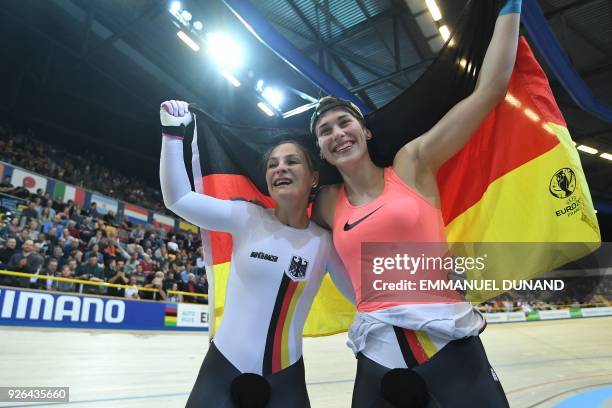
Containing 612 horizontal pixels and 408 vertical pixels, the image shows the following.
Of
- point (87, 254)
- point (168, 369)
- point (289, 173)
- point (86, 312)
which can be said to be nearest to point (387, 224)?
point (289, 173)

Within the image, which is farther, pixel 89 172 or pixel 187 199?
pixel 89 172

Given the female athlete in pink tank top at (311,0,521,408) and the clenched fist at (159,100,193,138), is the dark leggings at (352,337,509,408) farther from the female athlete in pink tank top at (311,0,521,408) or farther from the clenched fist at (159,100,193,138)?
the clenched fist at (159,100,193,138)

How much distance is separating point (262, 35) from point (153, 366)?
556 cm

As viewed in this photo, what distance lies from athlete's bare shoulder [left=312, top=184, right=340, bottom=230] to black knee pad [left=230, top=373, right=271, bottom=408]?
775 millimetres

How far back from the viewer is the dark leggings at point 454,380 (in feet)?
4.57

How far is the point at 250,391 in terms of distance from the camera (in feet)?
5.13

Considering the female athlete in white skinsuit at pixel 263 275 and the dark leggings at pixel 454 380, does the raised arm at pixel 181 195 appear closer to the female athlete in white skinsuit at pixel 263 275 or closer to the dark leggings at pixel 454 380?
the female athlete in white skinsuit at pixel 263 275

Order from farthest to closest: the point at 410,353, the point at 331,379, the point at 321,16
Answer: the point at 321,16 < the point at 331,379 < the point at 410,353

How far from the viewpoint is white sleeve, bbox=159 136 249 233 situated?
6.10ft

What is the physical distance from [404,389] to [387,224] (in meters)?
0.60

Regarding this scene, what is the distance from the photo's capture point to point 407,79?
35.9ft

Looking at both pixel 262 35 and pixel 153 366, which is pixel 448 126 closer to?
pixel 153 366

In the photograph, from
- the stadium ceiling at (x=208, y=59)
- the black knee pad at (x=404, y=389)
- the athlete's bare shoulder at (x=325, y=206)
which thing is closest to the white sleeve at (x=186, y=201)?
the athlete's bare shoulder at (x=325, y=206)

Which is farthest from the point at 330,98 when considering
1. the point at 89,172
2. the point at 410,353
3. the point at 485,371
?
the point at 89,172
